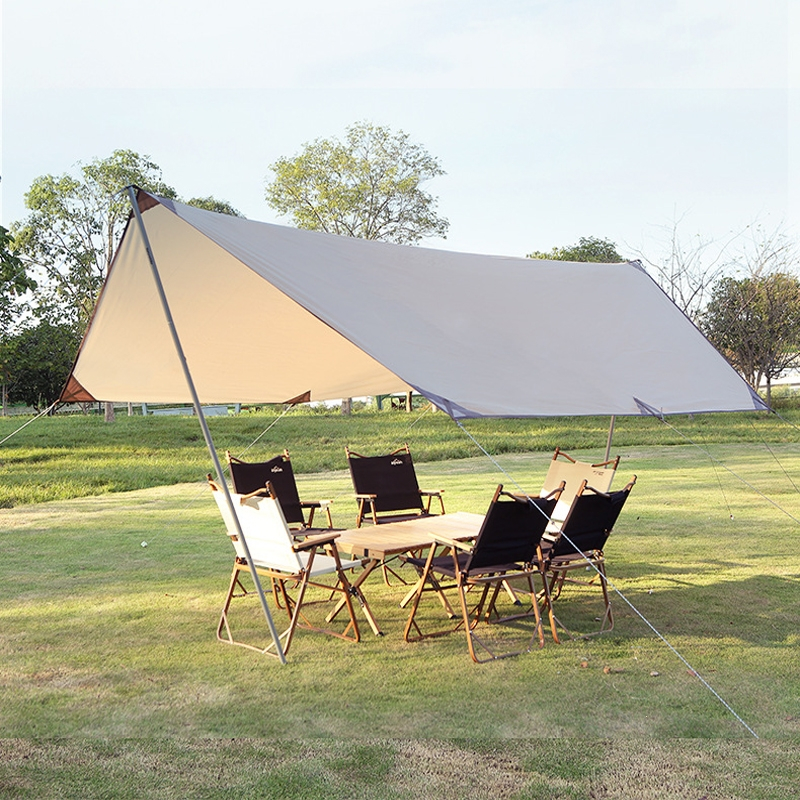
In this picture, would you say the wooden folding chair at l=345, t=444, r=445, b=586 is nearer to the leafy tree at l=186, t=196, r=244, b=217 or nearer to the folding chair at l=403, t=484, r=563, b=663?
the folding chair at l=403, t=484, r=563, b=663

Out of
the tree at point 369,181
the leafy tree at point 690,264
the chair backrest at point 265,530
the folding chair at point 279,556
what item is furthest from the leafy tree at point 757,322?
the chair backrest at point 265,530

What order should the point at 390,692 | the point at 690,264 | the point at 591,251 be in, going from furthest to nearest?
the point at 591,251
the point at 690,264
the point at 390,692

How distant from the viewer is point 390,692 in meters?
3.63

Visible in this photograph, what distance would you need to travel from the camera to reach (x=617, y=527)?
7.75m

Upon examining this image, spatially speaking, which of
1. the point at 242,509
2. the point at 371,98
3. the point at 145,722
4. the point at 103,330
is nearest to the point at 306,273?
the point at 242,509

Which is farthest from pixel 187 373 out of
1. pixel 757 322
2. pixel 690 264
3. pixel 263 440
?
pixel 690 264

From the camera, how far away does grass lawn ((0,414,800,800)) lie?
285 centimetres

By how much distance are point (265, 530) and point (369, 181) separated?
2162 cm

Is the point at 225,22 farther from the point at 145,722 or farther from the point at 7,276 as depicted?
the point at 145,722

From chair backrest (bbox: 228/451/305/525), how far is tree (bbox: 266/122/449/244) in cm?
1941

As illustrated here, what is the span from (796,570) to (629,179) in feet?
58.9

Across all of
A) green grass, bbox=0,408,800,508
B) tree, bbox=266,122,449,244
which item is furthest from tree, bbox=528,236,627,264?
green grass, bbox=0,408,800,508

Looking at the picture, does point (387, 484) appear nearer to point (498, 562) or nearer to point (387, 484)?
point (387, 484)

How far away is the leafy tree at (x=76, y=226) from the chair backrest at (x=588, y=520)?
797 inches
